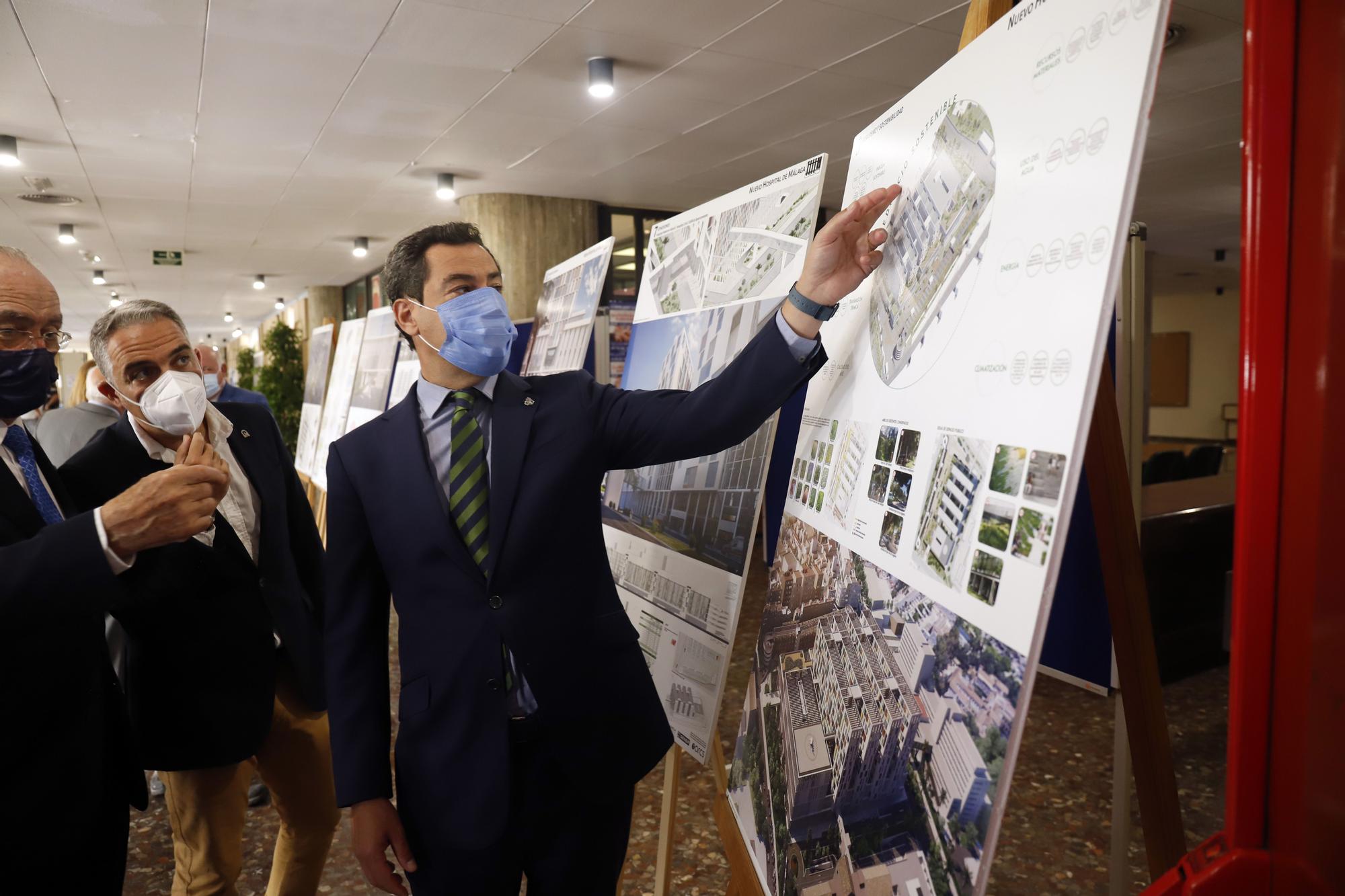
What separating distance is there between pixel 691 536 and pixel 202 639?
3.45ft

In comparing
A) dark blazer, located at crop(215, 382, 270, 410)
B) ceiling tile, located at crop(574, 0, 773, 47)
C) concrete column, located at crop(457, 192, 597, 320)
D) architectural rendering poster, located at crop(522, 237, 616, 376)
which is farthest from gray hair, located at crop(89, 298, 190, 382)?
concrete column, located at crop(457, 192, 597, 320)

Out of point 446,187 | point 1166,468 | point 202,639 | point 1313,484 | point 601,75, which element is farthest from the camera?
point 1166,468

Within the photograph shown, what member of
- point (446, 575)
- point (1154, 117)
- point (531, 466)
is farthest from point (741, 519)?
point (1154, 117)

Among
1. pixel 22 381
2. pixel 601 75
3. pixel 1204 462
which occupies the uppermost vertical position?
pixel 601 75

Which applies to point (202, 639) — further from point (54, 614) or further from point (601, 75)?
point (601, 75)

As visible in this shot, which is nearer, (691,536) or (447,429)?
(447,429)

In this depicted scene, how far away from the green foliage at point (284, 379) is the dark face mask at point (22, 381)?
8.31 m

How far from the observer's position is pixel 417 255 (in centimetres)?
156

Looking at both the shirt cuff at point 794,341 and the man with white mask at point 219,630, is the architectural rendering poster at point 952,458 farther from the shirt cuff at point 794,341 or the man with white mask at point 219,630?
the man with white mask at point 219,630

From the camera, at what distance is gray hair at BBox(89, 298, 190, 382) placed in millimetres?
1832

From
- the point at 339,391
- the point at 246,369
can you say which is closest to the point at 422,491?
the point at 339,391

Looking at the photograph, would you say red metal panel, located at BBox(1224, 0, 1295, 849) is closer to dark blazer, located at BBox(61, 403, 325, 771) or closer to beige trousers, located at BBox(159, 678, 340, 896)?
dark blazer, located at BBox(61, 403, 325, 771)

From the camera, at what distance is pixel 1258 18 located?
0.77 meters

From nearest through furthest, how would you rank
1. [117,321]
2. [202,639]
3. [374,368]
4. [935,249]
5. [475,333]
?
[935,249] → [475,333] → [202,639] → [117,321] → [374,368]
